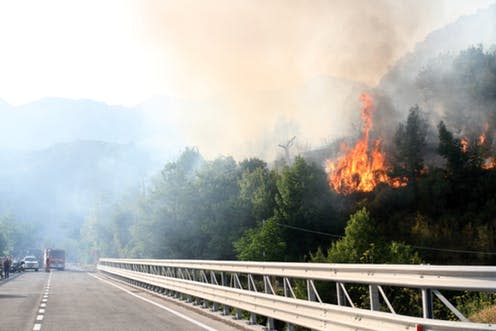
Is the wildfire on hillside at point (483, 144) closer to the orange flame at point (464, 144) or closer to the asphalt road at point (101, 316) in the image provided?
the orange flame at point (464, 144)

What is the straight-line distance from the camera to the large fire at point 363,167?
9388cm

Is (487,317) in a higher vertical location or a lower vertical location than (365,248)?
higher

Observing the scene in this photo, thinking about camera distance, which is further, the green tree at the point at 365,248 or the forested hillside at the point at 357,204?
the forested hillside at the point at 357,204

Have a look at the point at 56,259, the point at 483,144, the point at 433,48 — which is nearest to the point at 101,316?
the point at 56,259

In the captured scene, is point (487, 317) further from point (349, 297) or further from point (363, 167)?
point (363, 167)

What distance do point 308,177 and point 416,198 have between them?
1585 cm

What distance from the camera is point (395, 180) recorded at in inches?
3762

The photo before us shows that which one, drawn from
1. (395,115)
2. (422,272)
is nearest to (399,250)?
(395,115)

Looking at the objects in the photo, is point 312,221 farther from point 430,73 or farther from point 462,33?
point 462,33

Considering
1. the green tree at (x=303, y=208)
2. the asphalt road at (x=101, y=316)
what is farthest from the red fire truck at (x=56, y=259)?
the asphalt road at (x=101, y=316)

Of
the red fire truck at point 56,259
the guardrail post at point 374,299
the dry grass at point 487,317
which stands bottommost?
the red fire truck at point 56,259

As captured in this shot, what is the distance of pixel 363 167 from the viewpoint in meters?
95.8

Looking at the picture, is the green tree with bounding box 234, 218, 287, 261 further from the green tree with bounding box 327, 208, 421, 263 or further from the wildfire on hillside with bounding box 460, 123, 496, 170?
the wildfire on hillside with bounding box 460, 123, 496, 170

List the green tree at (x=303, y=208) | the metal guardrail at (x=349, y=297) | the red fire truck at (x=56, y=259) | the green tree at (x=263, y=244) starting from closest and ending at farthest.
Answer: the metal guardrail at (x=349, y=297) → the red fire truck at (x=56, y=259) → the green tree at (x=263, y=244) → the green tree at (x=303, y=208)
